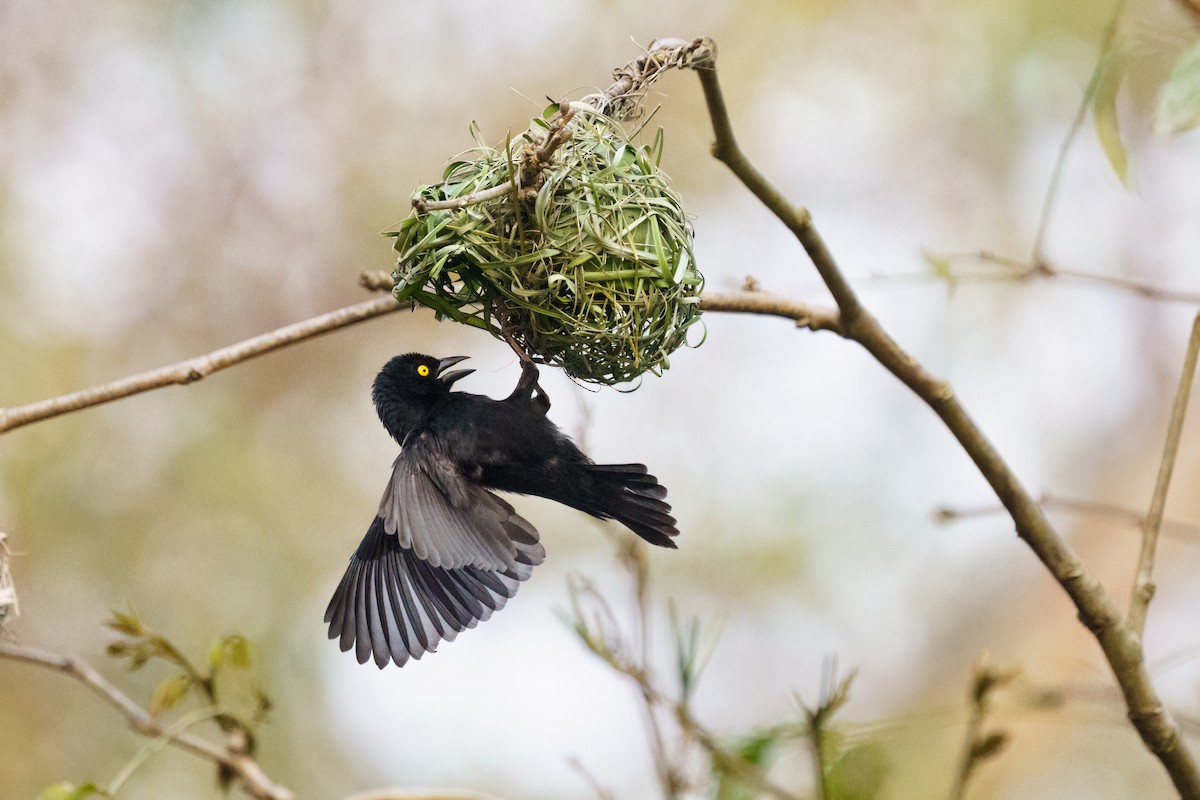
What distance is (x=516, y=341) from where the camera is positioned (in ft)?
8.43

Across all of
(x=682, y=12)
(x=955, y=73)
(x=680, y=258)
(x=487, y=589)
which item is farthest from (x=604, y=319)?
(x=955, y=73)

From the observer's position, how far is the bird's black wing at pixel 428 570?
2.60 meters

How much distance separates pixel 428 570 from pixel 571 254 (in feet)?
3.36

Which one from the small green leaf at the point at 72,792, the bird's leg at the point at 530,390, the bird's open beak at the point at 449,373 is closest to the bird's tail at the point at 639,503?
the bird's leg at the point at 530,390

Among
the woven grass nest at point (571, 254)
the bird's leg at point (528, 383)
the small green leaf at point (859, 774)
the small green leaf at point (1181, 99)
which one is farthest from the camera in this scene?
the bird's leg at point (528, 383)

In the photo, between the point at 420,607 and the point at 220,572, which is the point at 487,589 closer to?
the point at 420,607

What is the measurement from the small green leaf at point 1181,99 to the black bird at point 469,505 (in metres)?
1.52

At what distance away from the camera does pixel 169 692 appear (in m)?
2.91

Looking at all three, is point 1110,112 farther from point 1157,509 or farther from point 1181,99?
point 1157,509

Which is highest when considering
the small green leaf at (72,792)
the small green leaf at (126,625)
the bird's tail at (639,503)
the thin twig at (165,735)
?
the bird's tail at (639,503)

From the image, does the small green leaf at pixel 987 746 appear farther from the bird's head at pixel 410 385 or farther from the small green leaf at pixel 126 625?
the small green leaf at pixel 126 625

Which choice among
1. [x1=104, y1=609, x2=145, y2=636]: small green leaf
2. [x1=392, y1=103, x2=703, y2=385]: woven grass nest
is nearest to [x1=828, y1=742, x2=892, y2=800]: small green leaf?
[x1=392, y1=103, x2=703, y2=385]: woven grass nest

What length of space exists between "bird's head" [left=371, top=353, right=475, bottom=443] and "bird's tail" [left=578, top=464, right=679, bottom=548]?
503mm

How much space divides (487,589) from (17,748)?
22.7 ft
